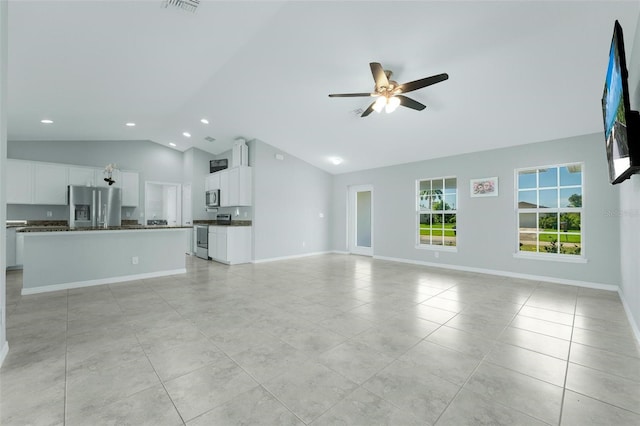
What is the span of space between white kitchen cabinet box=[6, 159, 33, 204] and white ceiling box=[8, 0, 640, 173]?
782mm

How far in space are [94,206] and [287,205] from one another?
464cm

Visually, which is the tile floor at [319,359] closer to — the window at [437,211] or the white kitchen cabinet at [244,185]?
the window at [437,211]

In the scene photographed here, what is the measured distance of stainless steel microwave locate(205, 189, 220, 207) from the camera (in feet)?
24.0

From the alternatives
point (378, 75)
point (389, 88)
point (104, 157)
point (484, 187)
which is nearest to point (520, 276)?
point (484, 187)

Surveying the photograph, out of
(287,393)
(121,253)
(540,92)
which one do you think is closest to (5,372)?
(287,393)

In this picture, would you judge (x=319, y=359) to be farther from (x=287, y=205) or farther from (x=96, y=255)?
(x=287, y=205)

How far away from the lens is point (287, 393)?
1.69 meters

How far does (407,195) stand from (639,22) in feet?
14.4

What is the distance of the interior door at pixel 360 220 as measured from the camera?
7.64m

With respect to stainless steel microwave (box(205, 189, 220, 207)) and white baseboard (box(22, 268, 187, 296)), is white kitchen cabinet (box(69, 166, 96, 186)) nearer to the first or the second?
stainless steel microwave (box(205, 189, 220, 207))

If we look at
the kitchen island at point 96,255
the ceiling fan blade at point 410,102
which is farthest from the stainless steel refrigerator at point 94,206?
the ceiling fan blade at point 410,102

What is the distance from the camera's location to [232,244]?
6.36 m

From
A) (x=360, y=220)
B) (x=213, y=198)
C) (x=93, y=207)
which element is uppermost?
(x=213, y=198)

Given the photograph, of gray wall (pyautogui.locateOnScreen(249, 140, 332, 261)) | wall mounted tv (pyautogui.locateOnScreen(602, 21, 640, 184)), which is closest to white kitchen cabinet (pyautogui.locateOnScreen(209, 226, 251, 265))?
gray wall (pyautogui.locateOnScreen(249, 140, 332, 261))
